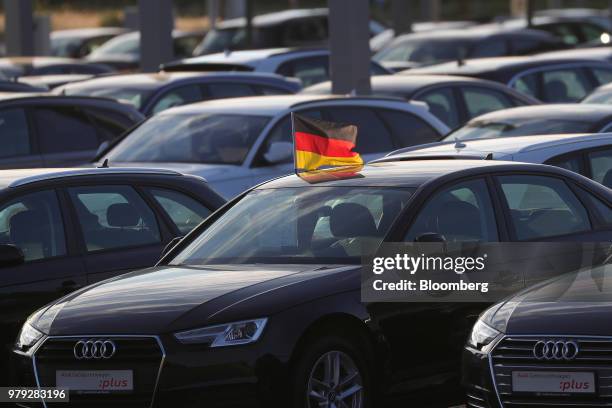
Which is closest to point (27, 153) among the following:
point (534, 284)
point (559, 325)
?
point (534, 284)

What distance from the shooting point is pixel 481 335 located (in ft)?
25.5

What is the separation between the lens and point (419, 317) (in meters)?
8.30

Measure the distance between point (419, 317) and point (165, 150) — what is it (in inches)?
Result: 280

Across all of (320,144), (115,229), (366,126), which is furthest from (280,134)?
(115,229)

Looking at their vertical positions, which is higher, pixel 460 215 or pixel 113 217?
pixel 460 215

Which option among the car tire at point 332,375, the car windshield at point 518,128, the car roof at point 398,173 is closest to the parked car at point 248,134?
the car windshield at point 518,128

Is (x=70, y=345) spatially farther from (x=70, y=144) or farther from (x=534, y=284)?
(x=70, y=144)

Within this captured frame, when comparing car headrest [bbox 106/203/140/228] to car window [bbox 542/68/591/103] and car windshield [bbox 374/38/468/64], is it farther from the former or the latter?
car windshield [bbox 374/38/468/64]

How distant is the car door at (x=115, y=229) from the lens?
9.73 metres

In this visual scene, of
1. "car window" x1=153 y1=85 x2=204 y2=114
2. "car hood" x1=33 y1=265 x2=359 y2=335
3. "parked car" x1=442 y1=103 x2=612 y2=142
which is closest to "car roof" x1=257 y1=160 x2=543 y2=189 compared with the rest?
"car hood" x1=33 y1=265 x2=359 y2=335

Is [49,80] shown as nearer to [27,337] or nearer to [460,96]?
[460,96]

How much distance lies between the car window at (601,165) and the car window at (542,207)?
2.26 metres

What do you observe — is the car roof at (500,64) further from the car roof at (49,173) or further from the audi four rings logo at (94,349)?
the audi four rings logo at (94,349)

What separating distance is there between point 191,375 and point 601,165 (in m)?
5.10
